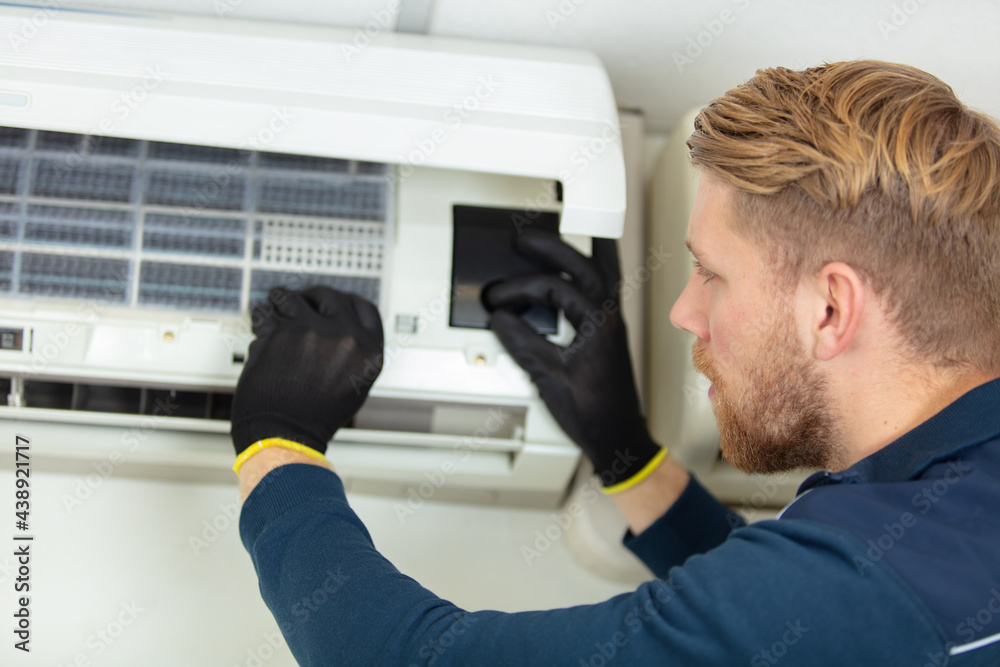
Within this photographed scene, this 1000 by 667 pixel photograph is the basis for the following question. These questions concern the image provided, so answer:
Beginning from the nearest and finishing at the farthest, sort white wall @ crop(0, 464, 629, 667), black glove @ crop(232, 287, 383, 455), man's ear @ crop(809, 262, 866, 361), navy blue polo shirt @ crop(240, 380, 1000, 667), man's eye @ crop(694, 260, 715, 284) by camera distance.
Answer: navy blue polo shirt @ crop(240, 380, 1000, 667)
man's ear @ crop(809, 262, 866, 361)
man's eye @ crop(694, 260, 715, 284)
black glove @ crop(232, 287, 383, 455)
white wall @ crop(0, 464, 629, 667)

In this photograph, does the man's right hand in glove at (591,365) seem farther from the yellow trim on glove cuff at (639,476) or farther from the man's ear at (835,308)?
the man's ear at (835,308)

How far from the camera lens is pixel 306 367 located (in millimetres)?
975

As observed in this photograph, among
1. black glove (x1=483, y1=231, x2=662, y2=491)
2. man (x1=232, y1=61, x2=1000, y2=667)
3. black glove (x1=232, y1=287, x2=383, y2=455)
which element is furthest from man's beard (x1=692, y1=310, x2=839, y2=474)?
black glove (x1=232, y1=287, x2=383, y2=455)

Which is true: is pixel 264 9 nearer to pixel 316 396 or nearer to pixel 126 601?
pixel 316 396

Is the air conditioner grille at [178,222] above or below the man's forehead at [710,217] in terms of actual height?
below

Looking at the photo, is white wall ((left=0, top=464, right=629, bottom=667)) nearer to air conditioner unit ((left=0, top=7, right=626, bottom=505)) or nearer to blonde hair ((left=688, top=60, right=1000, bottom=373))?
air conditioner unit ((left=0, top=7, right=626, bottom=505))

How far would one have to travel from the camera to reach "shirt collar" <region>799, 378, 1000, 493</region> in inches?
26.5

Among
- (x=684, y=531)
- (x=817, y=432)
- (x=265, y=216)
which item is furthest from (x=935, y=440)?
(x=265, y=216)

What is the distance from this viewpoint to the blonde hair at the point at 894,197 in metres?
0.70

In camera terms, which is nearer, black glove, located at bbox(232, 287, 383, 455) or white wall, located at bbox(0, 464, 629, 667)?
black glove, located at bbox(232, 287, 383, 455)

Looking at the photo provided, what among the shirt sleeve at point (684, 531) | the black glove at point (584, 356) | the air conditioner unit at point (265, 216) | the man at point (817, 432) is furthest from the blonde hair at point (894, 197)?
the shirt sleeve at point (684, 531)

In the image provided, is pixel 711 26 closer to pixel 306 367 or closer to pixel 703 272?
pixel 703 272

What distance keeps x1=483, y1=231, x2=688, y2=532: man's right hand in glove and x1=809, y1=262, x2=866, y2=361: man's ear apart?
380 millimetres

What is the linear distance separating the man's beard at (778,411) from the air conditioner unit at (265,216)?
0.26m
